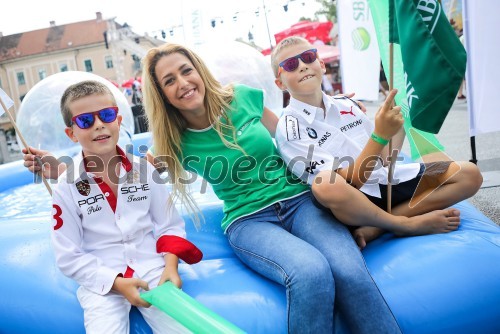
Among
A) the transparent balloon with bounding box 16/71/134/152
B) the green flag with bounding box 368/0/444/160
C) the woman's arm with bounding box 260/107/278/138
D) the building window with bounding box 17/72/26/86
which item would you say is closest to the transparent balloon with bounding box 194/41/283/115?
the transparent balloon with bounding box 16/71/134/152

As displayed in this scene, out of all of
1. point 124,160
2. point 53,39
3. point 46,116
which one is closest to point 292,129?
point 124,160

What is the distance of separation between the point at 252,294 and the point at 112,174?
68cm

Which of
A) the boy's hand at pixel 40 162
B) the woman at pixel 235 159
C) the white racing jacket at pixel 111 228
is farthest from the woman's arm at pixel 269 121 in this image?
the boy's hand at pixel 40 162

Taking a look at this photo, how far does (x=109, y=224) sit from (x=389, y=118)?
1.05m

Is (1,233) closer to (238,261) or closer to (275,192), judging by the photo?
(238,261)

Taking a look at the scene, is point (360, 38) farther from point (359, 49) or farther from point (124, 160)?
point (124, 160)

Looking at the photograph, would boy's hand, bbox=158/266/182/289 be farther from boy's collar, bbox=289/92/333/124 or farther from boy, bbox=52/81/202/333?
boy's collar, bbox=289/92/333/124

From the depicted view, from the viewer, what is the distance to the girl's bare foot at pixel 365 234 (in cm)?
159

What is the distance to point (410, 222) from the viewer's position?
1.57 m

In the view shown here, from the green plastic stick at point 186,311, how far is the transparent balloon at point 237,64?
10.1ft

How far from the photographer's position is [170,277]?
138 cm

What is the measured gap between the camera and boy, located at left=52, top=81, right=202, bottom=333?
1.33 m

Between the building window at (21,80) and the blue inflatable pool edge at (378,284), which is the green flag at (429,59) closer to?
the blue inflatable pool edge at (378,284)

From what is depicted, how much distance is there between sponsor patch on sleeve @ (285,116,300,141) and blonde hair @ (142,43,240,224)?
23 cm
